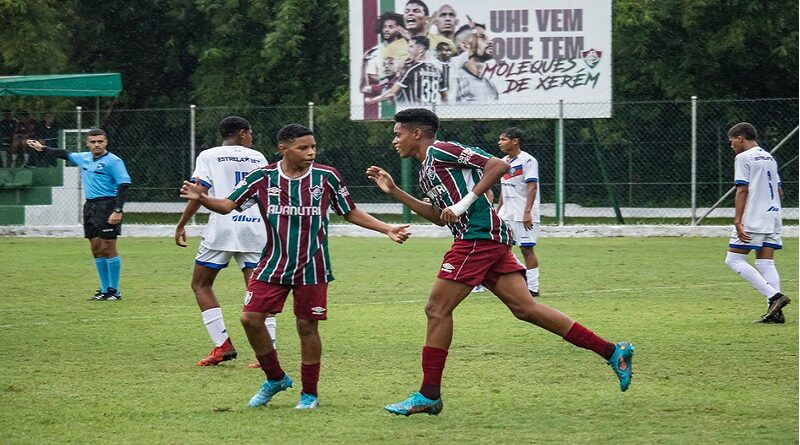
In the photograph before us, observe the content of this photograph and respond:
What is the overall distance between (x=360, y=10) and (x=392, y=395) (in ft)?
61.3

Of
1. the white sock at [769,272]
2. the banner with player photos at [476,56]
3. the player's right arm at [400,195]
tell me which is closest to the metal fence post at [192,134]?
the banner with player photos at [476,56]

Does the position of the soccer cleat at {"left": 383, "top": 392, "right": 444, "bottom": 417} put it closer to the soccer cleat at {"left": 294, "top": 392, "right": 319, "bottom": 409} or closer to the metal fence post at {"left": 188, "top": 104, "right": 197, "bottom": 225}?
the soccer cleat at {"left": 294, "top": 392, "right": 319, "bottom": 409}

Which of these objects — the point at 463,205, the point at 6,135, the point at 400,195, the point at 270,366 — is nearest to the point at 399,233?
the point at 400,195

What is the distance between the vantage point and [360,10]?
2603 cm

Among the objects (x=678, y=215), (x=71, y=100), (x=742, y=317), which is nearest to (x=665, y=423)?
(x=742, y=317)

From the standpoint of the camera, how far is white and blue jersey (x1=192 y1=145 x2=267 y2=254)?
9859 mm

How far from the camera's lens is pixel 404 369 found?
930 centimetres

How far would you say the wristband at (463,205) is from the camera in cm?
756

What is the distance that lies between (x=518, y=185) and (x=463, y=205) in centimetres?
763

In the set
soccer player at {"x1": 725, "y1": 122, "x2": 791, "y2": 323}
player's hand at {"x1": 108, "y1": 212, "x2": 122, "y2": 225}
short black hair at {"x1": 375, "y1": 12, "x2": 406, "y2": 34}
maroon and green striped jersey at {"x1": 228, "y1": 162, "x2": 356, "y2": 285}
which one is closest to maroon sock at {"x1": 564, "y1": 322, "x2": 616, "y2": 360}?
maroon and green striped jersey at {"x1": 228, "y1": 162, "x2": 356, "y2": 285}

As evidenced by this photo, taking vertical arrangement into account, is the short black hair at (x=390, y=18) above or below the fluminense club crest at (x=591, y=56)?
above

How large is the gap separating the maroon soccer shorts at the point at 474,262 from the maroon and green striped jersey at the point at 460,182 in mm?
49

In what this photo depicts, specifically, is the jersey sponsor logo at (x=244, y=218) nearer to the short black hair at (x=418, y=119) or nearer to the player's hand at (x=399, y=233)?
the player's hand at (x=399, y=233)

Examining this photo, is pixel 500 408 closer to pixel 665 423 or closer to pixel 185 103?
pixel 665 423
